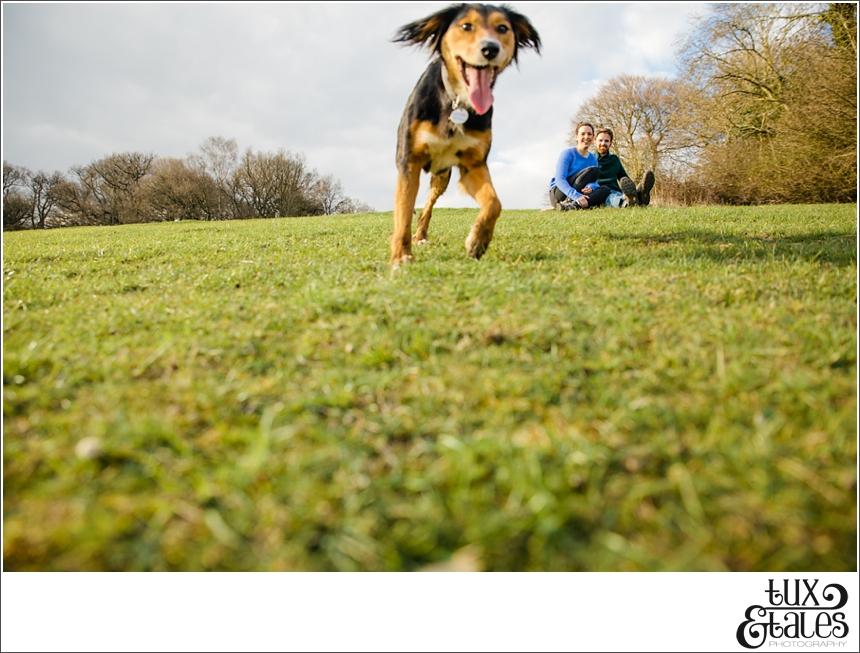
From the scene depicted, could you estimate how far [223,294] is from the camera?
3.33 m

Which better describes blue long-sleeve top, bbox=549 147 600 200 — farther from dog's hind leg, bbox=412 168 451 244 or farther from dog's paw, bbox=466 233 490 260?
dog's paw, bbox=466 233 490 260

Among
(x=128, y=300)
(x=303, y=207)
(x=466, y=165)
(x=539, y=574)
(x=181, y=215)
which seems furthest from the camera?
(x=181, y=215)

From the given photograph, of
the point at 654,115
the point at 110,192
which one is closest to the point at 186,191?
the point at 110,192

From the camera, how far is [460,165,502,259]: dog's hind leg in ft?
13.7

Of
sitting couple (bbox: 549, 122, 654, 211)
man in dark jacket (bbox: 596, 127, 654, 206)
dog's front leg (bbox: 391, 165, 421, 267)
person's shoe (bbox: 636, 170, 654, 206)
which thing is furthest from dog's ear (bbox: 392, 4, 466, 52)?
person's shoe (bbox: 636, 170, 654, 206)

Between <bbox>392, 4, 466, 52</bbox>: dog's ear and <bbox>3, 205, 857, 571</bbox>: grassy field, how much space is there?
2255 mm

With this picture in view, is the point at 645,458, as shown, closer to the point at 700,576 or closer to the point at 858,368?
the point at 700,576

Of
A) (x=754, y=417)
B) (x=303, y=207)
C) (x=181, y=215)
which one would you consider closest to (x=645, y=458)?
(x=754, y=417)

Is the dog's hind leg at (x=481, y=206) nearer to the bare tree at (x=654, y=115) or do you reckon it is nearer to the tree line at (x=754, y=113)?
the tree line at (x=754, y=113)

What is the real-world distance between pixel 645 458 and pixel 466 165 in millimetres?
3566

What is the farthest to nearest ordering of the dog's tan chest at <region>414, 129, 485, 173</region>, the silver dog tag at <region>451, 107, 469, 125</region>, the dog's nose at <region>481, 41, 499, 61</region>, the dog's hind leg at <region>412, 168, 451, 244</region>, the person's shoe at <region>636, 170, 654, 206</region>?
the person's shoe at <region>636, 170, 654, 206</region> → the dog's hind leg at <region>412, 168, 451, 244</region> → the dog's tan chest at <region>414, 129, 485, 173</region> → the silver dog tag at <region>451, 107, 469, 125</region> → the dog's nose at <region>481, 41, 499, 61</region>

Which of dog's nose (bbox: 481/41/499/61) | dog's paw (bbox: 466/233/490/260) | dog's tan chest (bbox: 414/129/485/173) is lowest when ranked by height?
dog's paw (bbox: 466/233/490/260)

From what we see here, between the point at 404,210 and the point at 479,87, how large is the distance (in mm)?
1123

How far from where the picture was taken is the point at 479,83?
3723 millimetres
